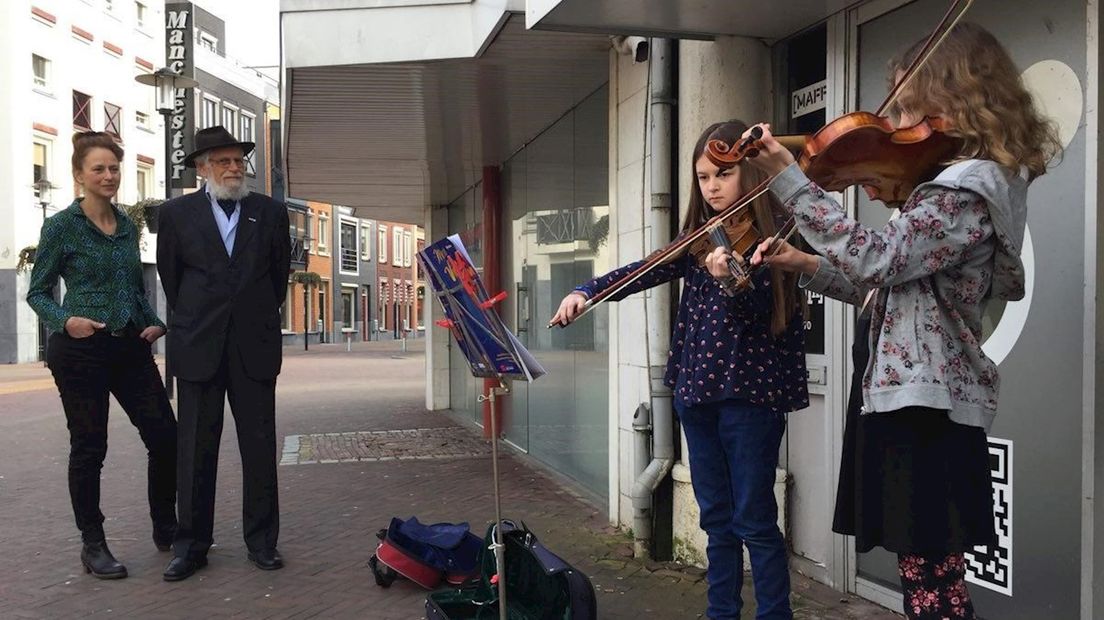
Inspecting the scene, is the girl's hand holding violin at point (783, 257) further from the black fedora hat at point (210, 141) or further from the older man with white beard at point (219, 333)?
the black fedora hat at point (210, 141)

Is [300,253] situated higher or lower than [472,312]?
higher

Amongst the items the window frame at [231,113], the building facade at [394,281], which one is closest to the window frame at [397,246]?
the building facade at [394,281]

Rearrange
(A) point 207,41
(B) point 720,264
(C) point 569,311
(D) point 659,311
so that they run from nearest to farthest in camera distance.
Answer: (B) point 720,264 → (C) point 569,311 → (D) point 659,311 → (A) point 207,41

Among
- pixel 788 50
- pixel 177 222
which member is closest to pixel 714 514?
pixel 788 50

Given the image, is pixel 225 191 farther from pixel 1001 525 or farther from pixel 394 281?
pixel 394 281

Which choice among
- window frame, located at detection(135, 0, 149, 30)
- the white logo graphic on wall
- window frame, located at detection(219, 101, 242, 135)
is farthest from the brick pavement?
window frame, located at detection(219, 101, 242, 135)

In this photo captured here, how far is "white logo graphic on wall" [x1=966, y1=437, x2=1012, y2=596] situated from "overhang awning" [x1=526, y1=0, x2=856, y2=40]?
6.18 ft

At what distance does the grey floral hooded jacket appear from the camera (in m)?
2.17

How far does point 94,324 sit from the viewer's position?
15.3 ft

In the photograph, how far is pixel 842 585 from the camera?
4324mm

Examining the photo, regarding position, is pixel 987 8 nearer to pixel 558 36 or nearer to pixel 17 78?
pixel 558 36

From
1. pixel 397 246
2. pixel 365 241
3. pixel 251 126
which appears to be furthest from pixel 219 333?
pixel 397 246

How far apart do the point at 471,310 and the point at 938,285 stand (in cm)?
141

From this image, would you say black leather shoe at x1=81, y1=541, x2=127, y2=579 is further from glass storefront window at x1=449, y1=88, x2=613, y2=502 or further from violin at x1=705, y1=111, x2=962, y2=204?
violin at x1=705, y1=111, x2=962, y2=204
